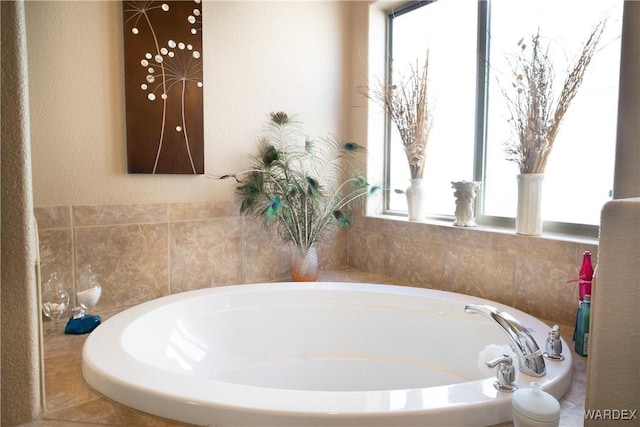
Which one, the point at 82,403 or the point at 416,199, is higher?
the point at 416,199

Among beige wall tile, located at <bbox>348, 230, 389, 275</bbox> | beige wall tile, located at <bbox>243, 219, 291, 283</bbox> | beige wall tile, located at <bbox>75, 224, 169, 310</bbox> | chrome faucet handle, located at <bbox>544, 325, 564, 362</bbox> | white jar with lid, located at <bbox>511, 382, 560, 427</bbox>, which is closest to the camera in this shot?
white jar with lid, located at <bbox>511, 382, 560, 427</bbox>

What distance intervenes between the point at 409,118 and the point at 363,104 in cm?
44

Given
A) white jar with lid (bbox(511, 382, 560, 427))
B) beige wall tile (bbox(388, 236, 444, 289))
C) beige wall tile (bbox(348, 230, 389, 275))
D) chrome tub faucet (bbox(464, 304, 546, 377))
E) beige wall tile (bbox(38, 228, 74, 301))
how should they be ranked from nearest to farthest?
white jar with lid (bbox(511, 382, 560, 427)) → chrome tub faucet (bbox(464, 304, 546, 377)) → beige wall tile (bbox(38, 228, 74, 301)) → beige wall tile (bbox(388, 236, 444, 289)) → beige wall tile (bbox(348, 230, 389, 275))

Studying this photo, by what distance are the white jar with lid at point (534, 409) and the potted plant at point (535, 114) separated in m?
1.04

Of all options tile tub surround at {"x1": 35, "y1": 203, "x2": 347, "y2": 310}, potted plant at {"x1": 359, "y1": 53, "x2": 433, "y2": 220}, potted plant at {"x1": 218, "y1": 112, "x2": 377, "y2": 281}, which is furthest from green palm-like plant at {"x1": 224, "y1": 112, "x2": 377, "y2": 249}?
potted plant at {"x1": 359, "y1": 53, "x2": 433, "y2": 220}

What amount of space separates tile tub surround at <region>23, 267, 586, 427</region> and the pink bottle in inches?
9.3

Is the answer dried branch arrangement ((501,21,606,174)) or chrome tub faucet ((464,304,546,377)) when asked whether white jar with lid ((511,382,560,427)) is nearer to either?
chrome tub faucet ((464,304,546,377))

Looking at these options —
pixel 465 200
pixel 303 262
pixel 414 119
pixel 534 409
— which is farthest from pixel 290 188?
pixel 534 409

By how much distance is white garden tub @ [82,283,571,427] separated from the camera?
53.4 inches

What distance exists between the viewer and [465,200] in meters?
2.06

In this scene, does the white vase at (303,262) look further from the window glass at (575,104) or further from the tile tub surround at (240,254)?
the window glass at (575,104)

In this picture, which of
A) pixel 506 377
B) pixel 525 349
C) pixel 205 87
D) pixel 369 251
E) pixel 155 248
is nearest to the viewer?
pixel 506 377

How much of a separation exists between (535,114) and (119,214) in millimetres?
1872

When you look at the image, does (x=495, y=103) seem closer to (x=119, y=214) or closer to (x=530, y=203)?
(x=530, y=203)
